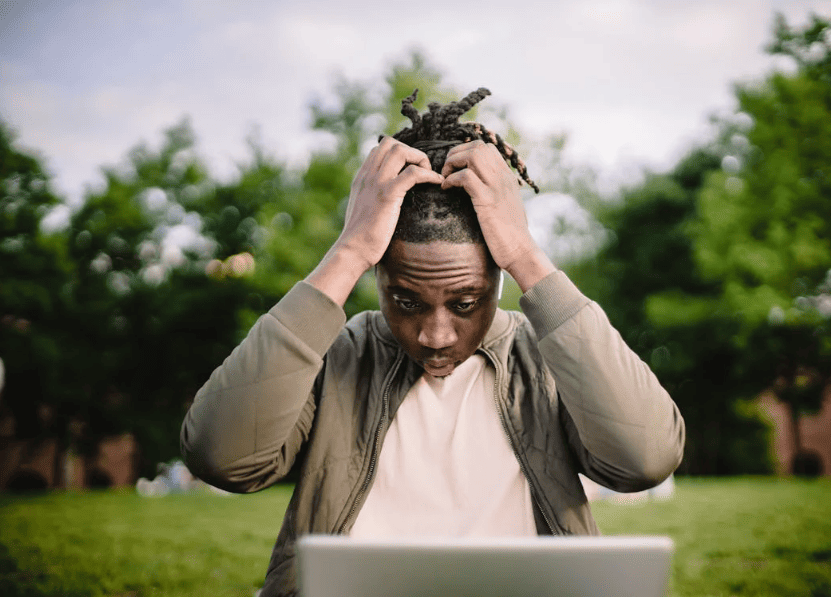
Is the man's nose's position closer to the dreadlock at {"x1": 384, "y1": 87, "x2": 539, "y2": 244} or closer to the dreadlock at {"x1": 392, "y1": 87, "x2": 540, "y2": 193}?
the dreadlock at {"x1": 384, "y1": 87, "x2": 539, "y2": 244}

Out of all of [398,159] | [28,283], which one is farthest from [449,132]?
[28,283]

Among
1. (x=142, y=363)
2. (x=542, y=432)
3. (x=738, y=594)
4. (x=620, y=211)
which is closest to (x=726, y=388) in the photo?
(x=620, y=211)

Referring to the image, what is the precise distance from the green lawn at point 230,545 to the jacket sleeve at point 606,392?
11.9ft

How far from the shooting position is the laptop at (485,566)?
115 cm

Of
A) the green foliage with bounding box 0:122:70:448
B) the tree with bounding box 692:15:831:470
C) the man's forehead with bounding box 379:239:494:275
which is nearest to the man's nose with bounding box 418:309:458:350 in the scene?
the man's forehead with bounding box 379:239:494:275

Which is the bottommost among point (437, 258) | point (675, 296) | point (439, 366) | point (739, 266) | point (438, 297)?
point (675, 296)

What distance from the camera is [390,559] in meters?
1.17

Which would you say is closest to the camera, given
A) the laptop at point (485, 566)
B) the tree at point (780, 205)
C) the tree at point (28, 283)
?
the laptop at point (485, 566)

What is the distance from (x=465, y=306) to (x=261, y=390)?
62cm

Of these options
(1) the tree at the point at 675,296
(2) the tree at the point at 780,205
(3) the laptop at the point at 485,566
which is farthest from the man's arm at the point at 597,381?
(1) the tree at the point at 675,296

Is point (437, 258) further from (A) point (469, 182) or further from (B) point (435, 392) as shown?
(B) point (435, 392)

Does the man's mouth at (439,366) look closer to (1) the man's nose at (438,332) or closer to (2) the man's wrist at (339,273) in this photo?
(1) the man's nose at (438,332)

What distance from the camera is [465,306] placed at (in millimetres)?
2029

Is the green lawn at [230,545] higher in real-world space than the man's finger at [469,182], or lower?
lower
